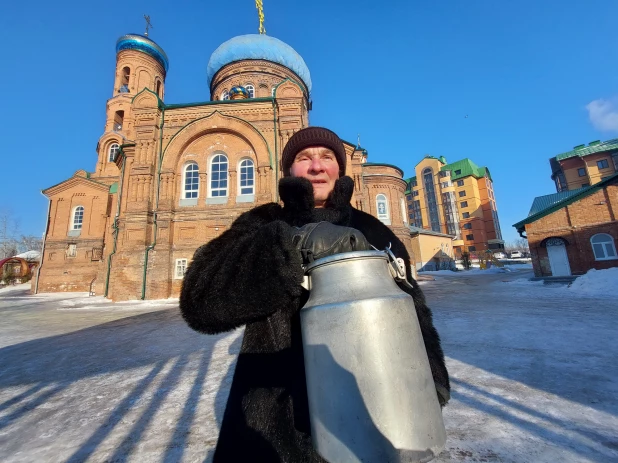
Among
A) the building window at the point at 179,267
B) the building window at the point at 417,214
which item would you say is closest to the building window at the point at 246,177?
the building window at the point at 179,267

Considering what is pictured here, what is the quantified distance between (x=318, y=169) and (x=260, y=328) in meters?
0.95

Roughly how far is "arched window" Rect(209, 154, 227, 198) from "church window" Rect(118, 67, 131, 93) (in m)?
21.4

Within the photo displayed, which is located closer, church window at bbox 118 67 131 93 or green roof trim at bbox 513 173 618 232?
green roof trim at bbox 513 173 618 232

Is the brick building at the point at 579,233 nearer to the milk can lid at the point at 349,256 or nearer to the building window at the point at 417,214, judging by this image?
the milk can lid at the point at 349,256

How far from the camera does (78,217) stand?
24.3m

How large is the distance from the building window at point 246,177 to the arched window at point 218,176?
2.74 ft

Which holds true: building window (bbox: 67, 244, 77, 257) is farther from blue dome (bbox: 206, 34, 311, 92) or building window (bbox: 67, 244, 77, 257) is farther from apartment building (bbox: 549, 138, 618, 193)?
apartment building (bbox: 549, 138, 618, 193)

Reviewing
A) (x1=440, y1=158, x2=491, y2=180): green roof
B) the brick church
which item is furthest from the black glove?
(x1=440, y1=158, x2=491, y2=180): green roof

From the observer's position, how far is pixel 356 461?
2.29 ft

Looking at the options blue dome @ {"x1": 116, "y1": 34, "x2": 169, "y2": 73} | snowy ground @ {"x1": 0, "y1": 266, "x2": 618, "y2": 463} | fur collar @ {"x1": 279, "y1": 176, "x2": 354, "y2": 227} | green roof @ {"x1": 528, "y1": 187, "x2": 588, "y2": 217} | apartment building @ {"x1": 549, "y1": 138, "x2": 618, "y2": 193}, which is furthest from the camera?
apartment building @ {"x1": 549, "y1": 138, "x2": 618, "y2": 193}

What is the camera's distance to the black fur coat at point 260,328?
3.38 feet

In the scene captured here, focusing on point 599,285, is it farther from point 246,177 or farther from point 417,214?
point 417,214

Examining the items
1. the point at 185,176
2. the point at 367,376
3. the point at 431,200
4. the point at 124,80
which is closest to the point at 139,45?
the point at 124,80

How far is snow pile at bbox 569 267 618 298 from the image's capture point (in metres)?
8.66
